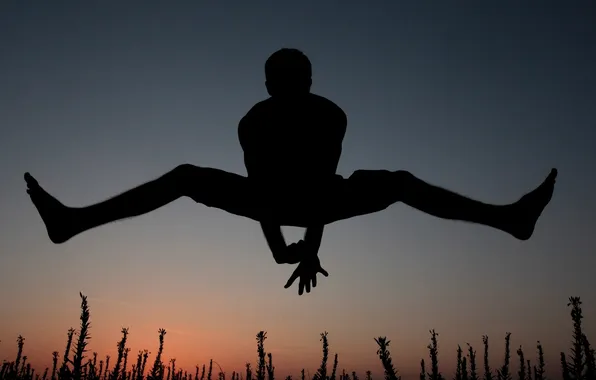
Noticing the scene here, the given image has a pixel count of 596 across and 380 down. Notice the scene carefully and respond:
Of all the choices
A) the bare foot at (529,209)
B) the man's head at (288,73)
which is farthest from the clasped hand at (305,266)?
the bare foot at (529,209)

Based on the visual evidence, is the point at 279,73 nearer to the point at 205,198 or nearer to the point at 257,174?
the point at 257,174

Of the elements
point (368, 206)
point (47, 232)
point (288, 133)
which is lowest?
point (47, 232)

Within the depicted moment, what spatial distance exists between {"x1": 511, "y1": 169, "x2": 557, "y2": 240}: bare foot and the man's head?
198cm

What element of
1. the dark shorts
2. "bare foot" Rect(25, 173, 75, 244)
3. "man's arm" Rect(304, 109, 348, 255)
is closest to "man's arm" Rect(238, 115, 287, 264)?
the dark shorts

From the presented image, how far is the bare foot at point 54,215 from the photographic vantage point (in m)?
3.65

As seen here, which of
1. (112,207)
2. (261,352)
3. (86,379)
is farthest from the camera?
(261,352)

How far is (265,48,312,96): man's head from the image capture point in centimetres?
391

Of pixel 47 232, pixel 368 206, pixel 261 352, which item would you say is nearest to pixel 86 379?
pixel 47 232

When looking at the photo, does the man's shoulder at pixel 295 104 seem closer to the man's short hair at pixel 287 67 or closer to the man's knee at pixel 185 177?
the man's short hair at pixel 287 67

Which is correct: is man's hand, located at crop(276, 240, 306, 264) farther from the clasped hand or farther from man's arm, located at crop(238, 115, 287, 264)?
man's arm, located at crop(238, 115, 287, 264)

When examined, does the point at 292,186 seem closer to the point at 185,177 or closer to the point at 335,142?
the point at 335,142

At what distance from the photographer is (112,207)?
3.53m

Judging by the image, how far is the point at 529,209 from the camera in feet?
12.7

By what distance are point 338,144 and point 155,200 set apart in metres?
1.55
